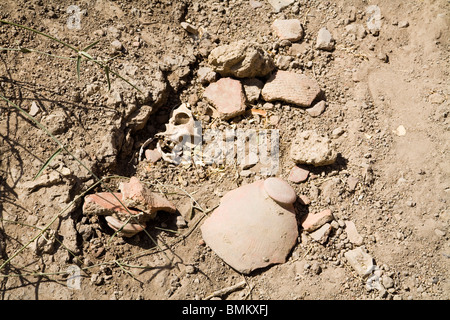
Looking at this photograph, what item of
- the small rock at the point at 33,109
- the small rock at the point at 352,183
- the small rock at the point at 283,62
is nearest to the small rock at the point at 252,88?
the small rock at the point at 283,62

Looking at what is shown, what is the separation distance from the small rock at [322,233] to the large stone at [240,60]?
3.70 ft

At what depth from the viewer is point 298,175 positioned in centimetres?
249

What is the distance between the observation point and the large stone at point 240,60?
8.43ft

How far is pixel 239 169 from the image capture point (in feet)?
8.38

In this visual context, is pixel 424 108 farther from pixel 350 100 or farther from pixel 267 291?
pixel 267 291

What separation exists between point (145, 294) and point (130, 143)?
951 millimetres

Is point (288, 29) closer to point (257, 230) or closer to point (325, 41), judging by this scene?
point (325, 41)

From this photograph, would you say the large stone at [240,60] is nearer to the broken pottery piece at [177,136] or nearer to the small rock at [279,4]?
the broken pottery piece at [177,136]

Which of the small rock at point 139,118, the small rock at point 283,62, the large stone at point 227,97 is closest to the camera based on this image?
the small rock at point 139,118

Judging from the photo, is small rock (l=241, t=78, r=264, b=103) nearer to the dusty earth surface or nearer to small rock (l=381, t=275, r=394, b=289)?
the dusty earth surface

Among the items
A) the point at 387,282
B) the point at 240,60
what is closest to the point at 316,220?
the point at 387,282

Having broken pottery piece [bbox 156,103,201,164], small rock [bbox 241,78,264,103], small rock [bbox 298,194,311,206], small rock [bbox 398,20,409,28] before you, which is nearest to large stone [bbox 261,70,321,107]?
small rock [bbox 241,78,264,103]

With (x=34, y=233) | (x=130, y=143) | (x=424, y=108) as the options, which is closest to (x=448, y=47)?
(x=424, y=108)

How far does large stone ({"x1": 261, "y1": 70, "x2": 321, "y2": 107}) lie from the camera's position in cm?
266
